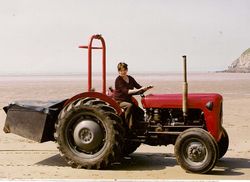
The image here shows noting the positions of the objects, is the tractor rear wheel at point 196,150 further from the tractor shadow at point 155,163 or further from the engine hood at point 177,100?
the engine hood at point 177,100

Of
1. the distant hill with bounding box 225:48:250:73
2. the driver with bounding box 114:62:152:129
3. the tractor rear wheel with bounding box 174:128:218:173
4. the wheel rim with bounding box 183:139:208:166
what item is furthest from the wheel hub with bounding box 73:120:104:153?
the distant hill with bounding box 225:48:250:73

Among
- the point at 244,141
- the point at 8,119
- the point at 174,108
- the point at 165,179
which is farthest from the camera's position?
the point at 244,141

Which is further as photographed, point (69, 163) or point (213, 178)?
point (69, 163)

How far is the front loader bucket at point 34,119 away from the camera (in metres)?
9.52

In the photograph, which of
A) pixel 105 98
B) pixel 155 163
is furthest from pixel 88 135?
pixel 155 163

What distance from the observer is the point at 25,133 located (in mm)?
9734

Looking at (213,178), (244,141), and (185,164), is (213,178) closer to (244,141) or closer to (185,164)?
(185,164)

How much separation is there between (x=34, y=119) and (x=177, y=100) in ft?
8.29

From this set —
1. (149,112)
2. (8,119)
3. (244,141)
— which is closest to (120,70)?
(149,112)

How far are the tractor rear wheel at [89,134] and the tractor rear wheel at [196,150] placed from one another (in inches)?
39.8

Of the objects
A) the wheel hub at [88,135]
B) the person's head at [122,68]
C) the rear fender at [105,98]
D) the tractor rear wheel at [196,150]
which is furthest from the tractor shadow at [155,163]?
the person's head at [122,68]

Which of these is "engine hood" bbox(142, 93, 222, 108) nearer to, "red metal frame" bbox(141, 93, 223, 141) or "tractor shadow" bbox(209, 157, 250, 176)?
"red metal frame" bbox(141, 93, 223, 141)

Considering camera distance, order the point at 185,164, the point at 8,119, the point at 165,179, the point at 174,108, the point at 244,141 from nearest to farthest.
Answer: the point at 165,179 → the point at 185,164 → the point at 174,108 → the point at 8,119 → the point at 244,141

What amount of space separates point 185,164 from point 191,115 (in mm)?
951
